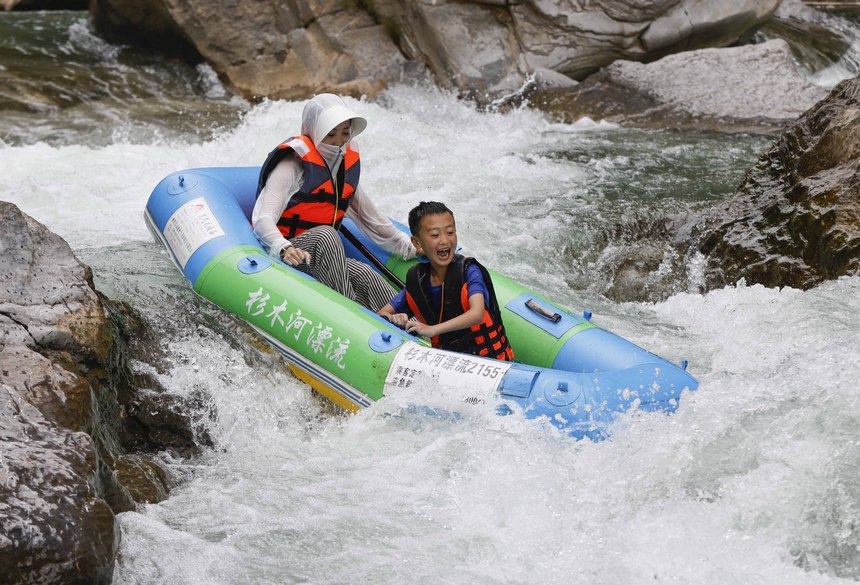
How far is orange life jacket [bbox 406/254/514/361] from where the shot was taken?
4254mm

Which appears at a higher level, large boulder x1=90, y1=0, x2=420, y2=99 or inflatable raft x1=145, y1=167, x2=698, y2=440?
inflatable raft x1=145, y1=167, x2=698, y2=440

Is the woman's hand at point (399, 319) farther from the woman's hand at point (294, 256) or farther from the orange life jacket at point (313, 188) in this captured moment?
the orange life jacket at point (313, 188)

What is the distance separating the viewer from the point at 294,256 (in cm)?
464

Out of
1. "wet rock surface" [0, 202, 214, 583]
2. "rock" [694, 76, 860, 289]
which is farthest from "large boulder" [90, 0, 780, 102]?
"wet rock surface" [0, 202, 214, 583]

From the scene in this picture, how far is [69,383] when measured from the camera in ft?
11.5

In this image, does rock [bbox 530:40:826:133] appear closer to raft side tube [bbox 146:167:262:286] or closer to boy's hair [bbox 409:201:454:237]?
raft side tube [bbox 146:167:262:286]

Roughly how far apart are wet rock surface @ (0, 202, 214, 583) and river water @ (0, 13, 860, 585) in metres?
0.15

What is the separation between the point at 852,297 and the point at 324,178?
8.56 ft

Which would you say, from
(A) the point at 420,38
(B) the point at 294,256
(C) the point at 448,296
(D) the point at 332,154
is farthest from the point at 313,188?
Result: (A) the point at 420,38

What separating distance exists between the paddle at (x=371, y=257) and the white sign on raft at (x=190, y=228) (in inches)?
26.3

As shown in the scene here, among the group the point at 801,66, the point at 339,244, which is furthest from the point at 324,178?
the point at 801,66

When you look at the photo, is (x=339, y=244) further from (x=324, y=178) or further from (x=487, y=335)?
(x=487, y=335)

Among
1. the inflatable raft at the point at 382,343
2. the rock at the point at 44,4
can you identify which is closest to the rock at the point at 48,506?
the inflatable raft at the point at 382,343

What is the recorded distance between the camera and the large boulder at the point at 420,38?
970cm
